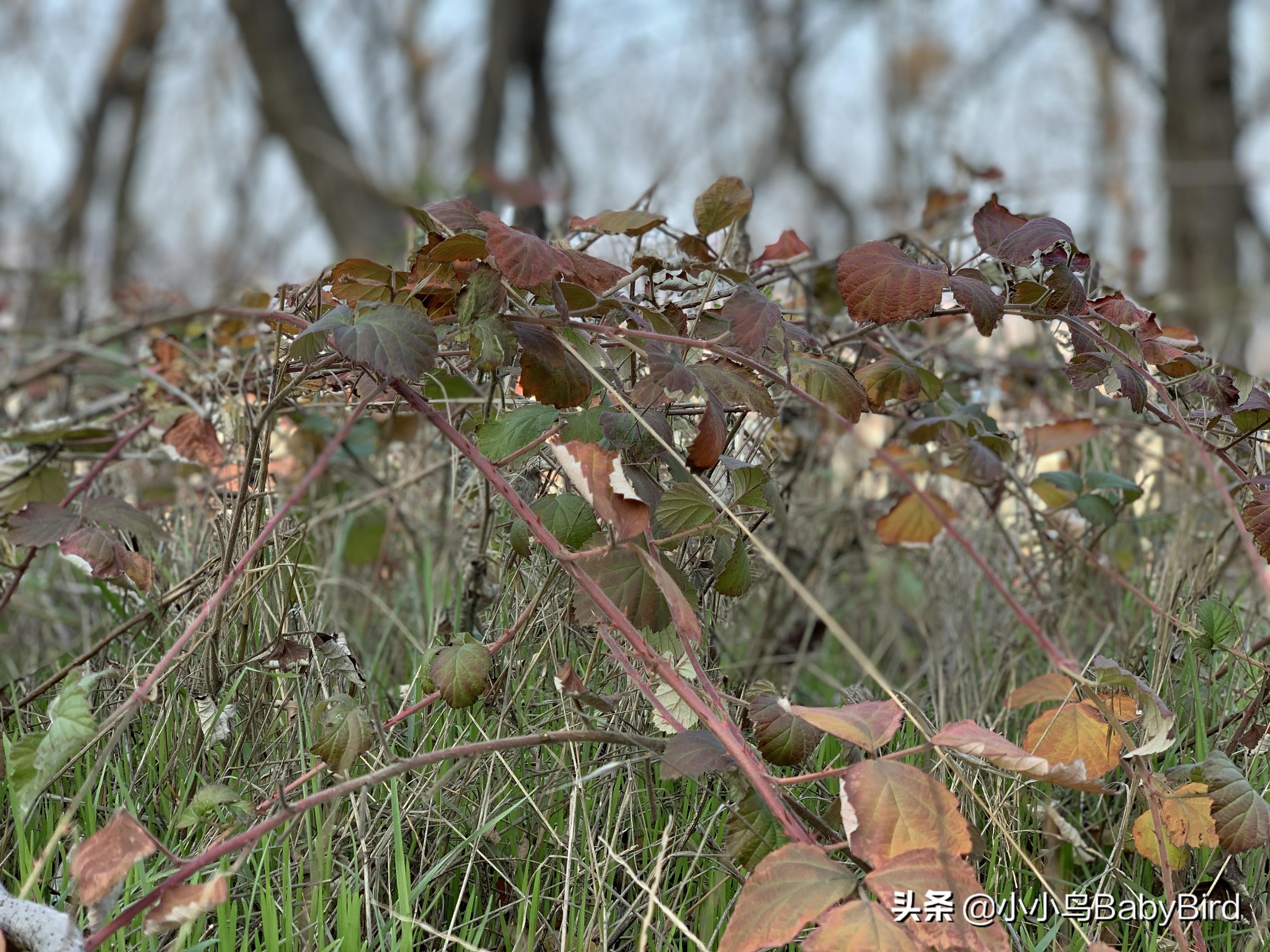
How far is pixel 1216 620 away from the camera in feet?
4.05

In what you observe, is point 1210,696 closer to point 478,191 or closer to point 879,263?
point 879,263

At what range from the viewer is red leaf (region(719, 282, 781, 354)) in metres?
1.08

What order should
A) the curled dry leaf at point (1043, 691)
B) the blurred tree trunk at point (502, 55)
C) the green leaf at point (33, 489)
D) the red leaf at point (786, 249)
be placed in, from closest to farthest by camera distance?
the curled dry leaf at point (1043, 691) → the red leaf at point (786, 249) → the green leaf at point (33, 489) → the blurred tree trunk at point (502, 55)

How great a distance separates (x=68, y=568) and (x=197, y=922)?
49.1 inches

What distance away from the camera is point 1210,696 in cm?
141

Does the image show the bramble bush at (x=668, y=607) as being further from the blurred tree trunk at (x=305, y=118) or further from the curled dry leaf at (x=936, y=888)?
the blurred tree trunk at (x=305, y=118)

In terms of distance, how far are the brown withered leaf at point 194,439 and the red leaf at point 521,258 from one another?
737 millimetres

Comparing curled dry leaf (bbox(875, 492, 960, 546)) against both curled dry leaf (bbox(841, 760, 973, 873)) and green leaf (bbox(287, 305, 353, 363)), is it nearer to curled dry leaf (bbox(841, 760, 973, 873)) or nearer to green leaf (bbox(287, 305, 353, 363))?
curled dry leaf (bbox(841, 760, 973, 873))

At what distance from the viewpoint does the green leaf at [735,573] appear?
3.71 ft

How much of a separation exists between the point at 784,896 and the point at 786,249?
3.11ft

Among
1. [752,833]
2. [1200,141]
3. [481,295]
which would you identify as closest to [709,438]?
[481,295]

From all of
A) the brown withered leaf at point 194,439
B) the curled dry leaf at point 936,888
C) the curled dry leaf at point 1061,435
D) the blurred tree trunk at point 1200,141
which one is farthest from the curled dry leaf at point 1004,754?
the blurred tree trunk at point 1200,141

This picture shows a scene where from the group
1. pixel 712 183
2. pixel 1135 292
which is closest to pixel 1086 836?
pixel 712 183

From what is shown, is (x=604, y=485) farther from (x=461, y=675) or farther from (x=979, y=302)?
(x=979, y=302)
